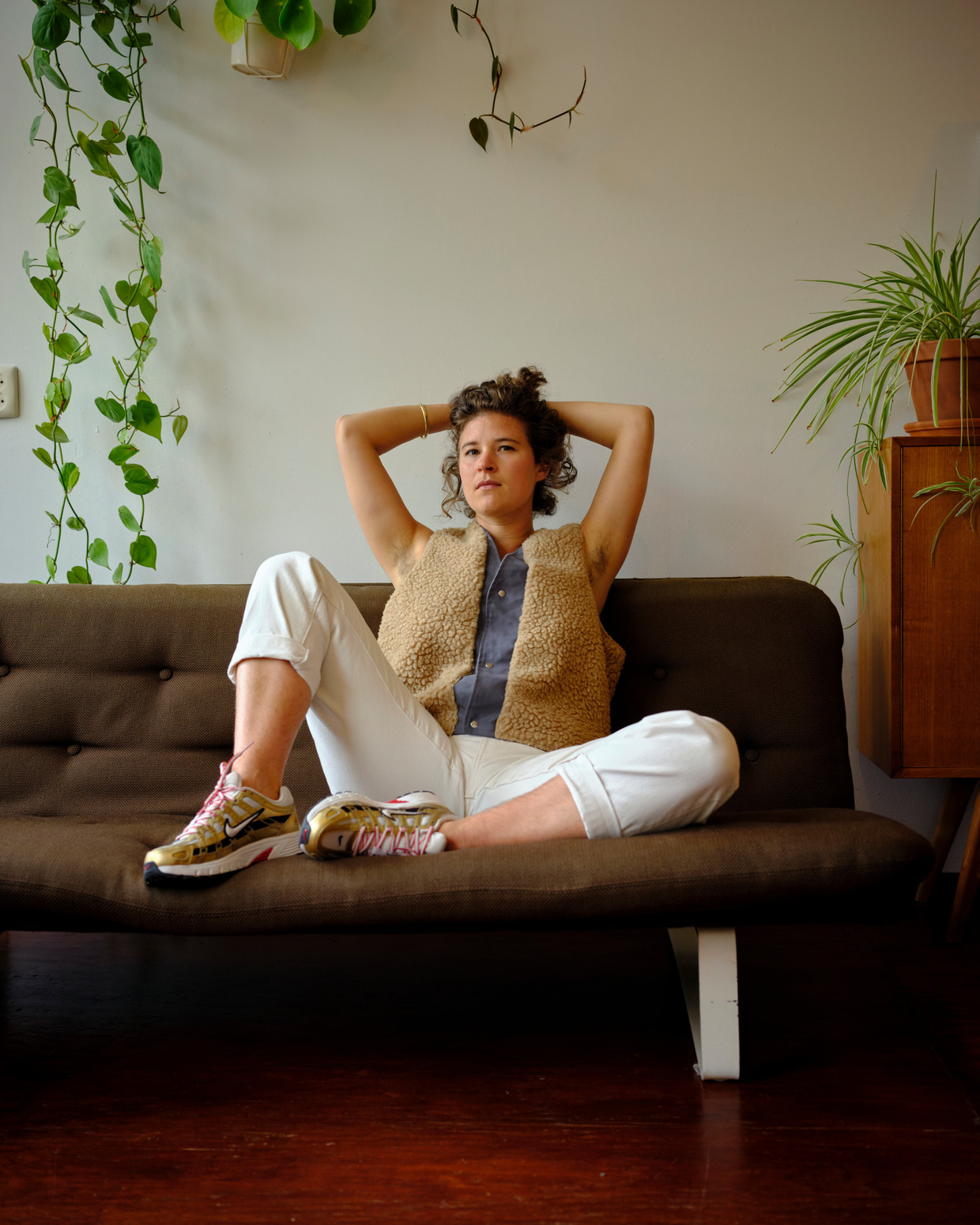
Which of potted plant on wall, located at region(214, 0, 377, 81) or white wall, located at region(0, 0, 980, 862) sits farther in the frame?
white wall, located at region(0, 0, 980, 862)

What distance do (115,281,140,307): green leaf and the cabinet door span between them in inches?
66.3

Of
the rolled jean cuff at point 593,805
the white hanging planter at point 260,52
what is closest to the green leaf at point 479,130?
the white hanging planter at point 260,52

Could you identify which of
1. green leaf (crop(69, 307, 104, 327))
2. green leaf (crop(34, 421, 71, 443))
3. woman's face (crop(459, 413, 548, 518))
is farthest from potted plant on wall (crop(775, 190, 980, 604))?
green leaf (crop(34, 421, 71, 443))

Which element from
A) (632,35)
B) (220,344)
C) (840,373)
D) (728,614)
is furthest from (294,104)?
(728,614)

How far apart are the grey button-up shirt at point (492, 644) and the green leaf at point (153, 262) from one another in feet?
3.36

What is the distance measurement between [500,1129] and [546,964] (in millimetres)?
599

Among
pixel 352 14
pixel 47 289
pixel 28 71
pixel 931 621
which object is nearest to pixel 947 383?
pixel 931 621

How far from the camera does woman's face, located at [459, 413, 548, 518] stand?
1732mm

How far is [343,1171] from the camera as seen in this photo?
102cm

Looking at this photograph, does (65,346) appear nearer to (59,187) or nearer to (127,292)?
(127,292)

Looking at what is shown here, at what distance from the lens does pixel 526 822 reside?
1.22 meters

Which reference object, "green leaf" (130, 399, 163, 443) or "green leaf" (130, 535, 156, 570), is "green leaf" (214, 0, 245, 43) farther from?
"green leaf" (130, 535, 156, 570)

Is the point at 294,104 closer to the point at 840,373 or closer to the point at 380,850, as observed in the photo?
the point at 840,373

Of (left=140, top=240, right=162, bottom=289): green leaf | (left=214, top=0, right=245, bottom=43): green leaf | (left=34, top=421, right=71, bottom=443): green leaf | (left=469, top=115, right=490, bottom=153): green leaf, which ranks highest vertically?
(left=214, top=0, right=245, bottom=43): green leaf
